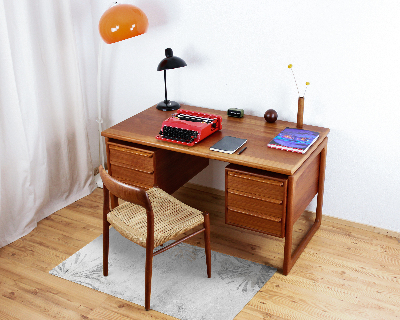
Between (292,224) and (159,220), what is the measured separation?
69 centimetres

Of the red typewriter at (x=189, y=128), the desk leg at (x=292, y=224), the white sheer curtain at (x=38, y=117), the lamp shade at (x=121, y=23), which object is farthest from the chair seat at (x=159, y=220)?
the lamp shade at (x=121, y=23)

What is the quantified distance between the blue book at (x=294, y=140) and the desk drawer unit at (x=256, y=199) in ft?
0.65

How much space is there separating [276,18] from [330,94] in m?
0.55

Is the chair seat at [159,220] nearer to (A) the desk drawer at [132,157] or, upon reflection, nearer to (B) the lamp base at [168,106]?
(A) the desk drawer at [132,157]

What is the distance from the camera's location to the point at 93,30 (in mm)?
3428

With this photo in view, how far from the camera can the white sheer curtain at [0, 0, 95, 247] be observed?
9.23 feet

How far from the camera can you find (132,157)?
2748 millimetres

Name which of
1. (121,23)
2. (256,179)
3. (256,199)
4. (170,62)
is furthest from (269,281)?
(121,23)

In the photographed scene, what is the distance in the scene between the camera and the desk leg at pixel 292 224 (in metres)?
2.37

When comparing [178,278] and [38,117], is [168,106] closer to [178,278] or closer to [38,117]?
[38,117]

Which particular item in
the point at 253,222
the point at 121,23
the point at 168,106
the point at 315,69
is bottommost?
the point at 253,222

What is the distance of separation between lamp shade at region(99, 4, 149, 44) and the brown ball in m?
0.94

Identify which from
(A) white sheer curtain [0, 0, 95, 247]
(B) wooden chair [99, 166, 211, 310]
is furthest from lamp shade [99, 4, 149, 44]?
(B) wooden chair [99, 166, 211, 310]

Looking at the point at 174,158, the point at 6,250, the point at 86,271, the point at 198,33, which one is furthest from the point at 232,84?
the point at 6,250
